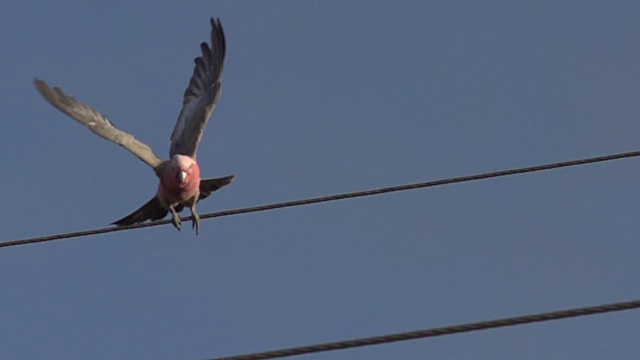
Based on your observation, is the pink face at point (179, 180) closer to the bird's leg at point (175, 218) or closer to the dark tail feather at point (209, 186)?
the bird's leg at point (175, 218)

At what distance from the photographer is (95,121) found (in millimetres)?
13688

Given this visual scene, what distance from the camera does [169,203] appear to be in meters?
13.5

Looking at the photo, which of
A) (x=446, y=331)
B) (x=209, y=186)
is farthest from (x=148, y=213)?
(x=446, y=331)

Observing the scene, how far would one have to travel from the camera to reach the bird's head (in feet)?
43.7

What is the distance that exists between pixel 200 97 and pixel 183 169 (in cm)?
158

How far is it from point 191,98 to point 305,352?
7.83 m

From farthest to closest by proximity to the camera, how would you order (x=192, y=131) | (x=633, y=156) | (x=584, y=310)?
1. (x=192, y=131)
2. (x=633, y=156)
3. (x=584, y=310)

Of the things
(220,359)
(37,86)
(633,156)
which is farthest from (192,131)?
(220,359)

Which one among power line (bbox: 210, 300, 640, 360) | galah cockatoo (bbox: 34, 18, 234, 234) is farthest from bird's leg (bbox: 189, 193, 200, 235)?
power line (bbox: 210, 300, 640, 360)

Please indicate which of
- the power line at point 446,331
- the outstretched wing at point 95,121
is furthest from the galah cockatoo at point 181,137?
the power line at point 446,331

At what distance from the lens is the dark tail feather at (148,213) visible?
14.0 meters

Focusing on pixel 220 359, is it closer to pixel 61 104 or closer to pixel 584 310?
pixel 584 310

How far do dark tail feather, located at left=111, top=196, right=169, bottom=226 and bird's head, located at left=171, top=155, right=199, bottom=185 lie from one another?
650mm

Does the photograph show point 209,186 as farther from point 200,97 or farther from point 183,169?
point 200,97
